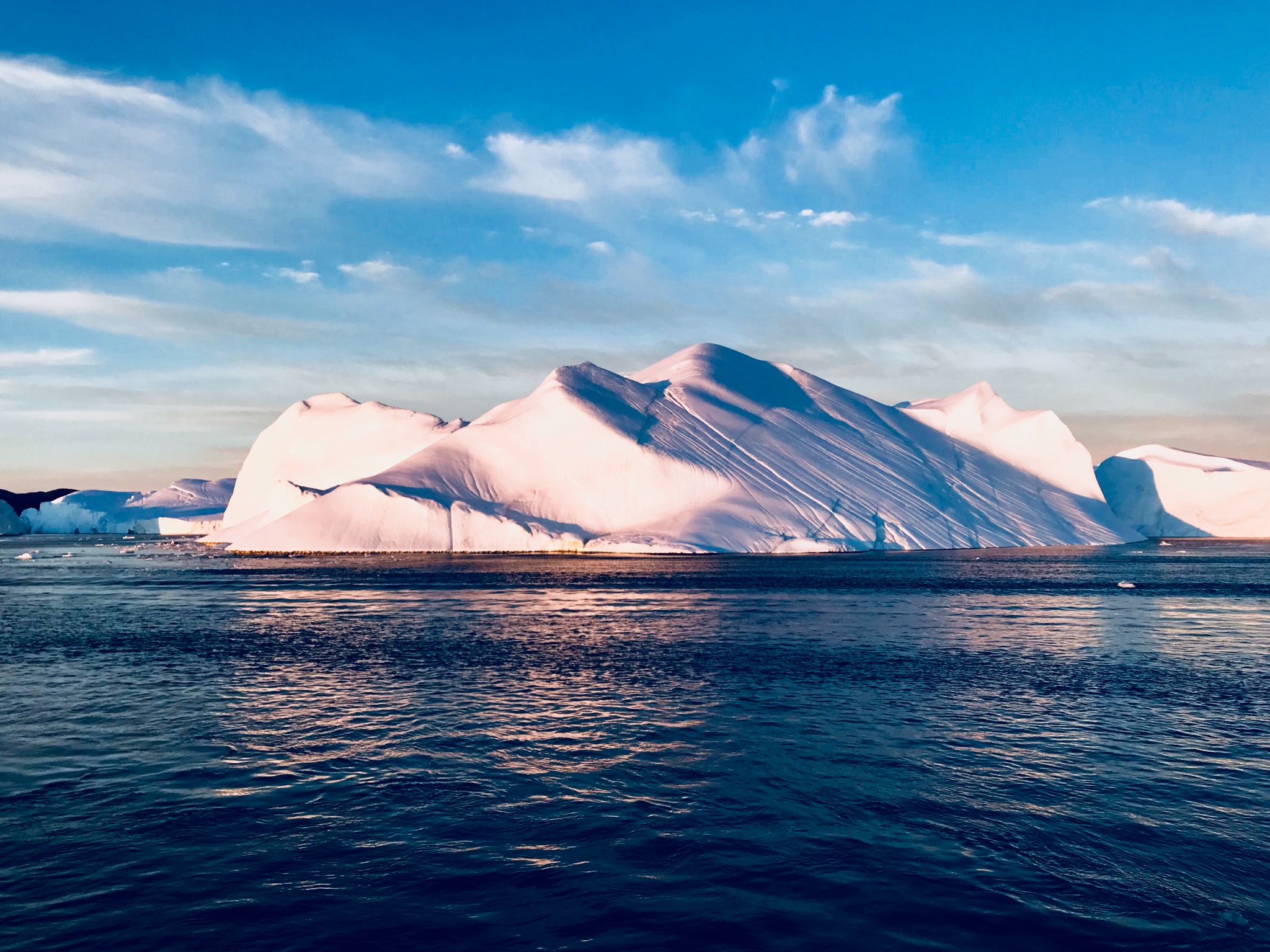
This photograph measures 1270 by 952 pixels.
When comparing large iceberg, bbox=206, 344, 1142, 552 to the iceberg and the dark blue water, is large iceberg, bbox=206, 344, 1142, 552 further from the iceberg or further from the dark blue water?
the iceberg

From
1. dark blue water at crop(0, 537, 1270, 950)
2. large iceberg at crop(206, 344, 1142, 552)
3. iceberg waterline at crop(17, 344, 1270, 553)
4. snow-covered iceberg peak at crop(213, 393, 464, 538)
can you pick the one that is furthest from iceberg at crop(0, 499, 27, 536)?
dark blue water at crop(0, 537, 1270, 950)

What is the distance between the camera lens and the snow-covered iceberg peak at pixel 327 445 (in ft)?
391

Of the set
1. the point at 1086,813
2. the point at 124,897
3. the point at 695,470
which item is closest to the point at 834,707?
the point at 1086,813

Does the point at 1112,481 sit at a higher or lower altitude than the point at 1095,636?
higher

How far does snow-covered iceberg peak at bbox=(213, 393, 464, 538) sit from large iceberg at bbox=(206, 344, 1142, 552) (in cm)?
39

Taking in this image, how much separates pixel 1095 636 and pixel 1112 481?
116 metres

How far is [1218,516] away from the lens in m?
128

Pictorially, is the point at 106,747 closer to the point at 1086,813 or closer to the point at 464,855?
the point at 464,855

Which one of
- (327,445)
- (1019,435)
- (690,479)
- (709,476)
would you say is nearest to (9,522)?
(327,445)

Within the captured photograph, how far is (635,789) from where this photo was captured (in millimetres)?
13781

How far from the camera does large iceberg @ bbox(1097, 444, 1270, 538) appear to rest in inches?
4875

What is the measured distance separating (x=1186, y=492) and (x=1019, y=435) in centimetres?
2558

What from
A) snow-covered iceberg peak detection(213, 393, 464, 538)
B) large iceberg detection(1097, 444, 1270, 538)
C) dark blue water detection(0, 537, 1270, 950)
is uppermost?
snow-covered iceberg peak detection(213, 393, 464, 538)

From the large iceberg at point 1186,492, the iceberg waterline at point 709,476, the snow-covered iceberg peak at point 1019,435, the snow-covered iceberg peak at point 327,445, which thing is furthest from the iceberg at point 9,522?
the large iceberg at point 1186,492
